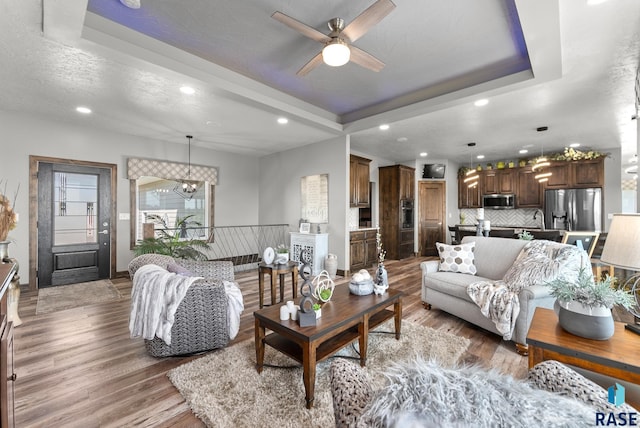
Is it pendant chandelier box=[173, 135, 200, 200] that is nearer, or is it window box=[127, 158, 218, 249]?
window box=[127, 158, 218, 249]

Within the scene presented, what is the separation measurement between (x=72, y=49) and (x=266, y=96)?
6.49ft

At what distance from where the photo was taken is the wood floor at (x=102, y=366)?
5.49ft

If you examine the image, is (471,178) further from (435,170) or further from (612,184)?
(612,184)

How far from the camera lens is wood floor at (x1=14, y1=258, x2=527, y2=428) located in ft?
5.49

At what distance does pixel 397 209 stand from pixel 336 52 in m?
5.08

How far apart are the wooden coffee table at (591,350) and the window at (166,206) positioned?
5.18 metres

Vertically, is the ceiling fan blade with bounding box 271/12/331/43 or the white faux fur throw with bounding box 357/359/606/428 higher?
the ceiling fan blade with bounding box 271/12/331/43

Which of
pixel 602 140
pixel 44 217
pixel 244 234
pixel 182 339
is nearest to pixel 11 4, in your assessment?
pixel 182 339

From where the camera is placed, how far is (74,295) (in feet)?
13.0

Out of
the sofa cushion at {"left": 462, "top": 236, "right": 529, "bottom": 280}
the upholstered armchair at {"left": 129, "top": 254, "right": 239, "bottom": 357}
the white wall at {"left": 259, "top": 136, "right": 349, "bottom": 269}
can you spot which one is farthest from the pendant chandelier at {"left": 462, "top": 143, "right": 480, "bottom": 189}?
the upholstered armchair at {"left": 129, "top": 254, "right": 239, "bottom": 357}

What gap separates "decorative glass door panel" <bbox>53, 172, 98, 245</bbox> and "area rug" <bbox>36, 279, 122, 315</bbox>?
0.81 m

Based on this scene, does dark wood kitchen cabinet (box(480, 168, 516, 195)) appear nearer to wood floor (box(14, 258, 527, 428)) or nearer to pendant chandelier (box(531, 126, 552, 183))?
pendant chandelier (box(531, 126, 552, 183))

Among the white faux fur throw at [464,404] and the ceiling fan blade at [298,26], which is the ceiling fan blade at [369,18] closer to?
the ceiling fan blade at [298,26]

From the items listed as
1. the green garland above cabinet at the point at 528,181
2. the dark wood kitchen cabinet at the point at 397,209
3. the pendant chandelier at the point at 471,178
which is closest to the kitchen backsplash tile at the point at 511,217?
the green garland above cabinet at the point at 528,181
